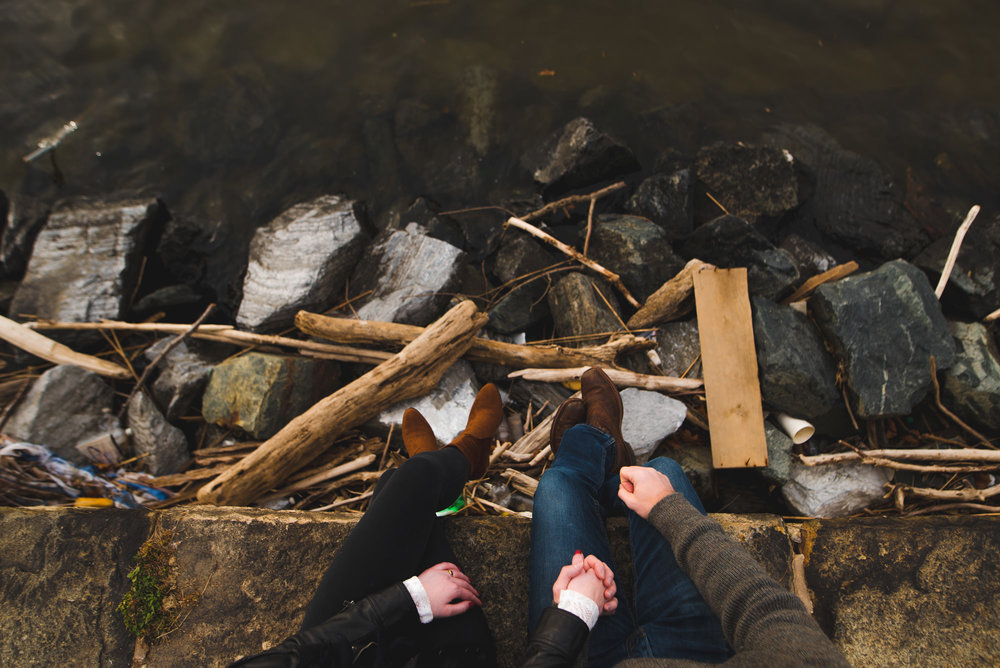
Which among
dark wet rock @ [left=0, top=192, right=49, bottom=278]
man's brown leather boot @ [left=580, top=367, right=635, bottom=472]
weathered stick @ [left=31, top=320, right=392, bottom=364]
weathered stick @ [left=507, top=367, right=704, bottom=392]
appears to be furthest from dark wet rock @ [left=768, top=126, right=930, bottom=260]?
dark wet rock @ [left=0, top=192, right=49, bottom=278]

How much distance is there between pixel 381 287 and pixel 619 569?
2.46 m

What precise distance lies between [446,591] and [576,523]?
0.62 meters

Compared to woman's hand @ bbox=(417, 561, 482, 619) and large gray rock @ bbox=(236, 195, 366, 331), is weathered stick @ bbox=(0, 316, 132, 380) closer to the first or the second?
large gray rock @ bbox=(236, 195, 366, 331)

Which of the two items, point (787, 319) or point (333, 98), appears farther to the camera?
point (333, 98)

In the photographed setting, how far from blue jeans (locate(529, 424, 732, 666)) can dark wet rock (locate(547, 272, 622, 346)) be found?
1.01 meters

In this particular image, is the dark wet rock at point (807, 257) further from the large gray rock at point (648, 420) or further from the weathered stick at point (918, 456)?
→ the large gray rock at point (648, 420)

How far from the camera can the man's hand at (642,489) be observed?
7.07ft

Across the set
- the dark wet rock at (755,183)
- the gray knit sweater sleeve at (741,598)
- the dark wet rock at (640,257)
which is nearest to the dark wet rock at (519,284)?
the dark wet rock at (640,257)

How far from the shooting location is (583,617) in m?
1.78

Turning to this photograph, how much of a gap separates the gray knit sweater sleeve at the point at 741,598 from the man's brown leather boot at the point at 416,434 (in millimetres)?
1361

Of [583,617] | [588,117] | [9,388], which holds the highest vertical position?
[588,117]

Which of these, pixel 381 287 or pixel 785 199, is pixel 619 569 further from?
pixel 785 199

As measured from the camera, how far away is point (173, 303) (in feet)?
13.0

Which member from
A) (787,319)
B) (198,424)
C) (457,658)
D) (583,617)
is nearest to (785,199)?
(787,319)
